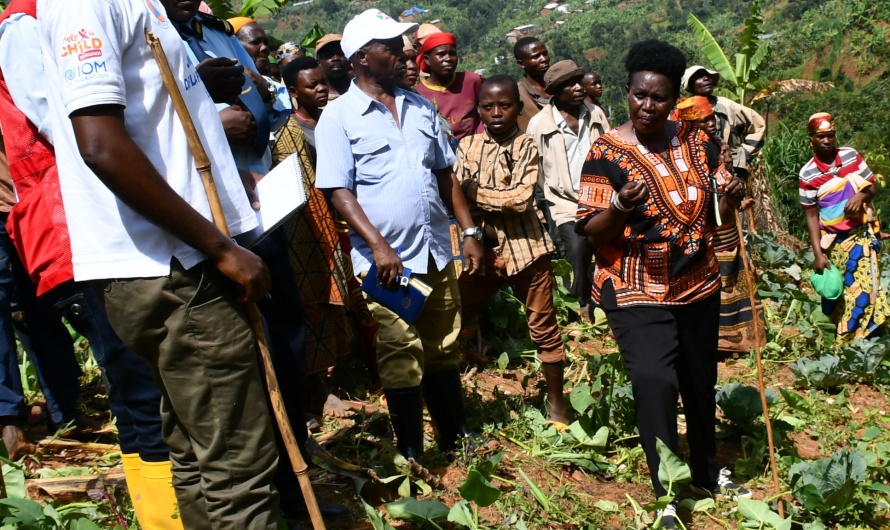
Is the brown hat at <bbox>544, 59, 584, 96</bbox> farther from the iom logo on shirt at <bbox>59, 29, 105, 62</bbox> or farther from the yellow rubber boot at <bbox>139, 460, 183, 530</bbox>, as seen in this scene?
the iom logo on shirt at <bbox>59, 29, 105, 62</bbox>

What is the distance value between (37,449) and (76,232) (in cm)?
223

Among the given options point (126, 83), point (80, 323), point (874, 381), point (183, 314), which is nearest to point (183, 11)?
point (126, 83)

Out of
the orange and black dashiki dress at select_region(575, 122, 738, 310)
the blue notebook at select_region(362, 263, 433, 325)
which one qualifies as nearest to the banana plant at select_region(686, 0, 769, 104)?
the orange and black dashiki dress at select_region(575, 122, 738, 310)

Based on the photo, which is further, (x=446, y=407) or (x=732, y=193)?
(x=446, y=407)

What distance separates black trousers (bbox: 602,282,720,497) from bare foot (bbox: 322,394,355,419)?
5.81 feet

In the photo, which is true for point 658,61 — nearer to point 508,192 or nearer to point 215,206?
point 508,192

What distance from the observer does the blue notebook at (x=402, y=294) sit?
13.1 feet

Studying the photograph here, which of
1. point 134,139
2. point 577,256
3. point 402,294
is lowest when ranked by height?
point 577,256

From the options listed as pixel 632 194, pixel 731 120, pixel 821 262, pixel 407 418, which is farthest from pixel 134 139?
pixel 731 120

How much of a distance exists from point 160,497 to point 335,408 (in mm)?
2222

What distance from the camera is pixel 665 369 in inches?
150

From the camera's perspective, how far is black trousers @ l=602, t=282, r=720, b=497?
3.81 meters

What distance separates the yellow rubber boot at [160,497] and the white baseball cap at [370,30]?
84.2 inches

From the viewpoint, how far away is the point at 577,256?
647cm
